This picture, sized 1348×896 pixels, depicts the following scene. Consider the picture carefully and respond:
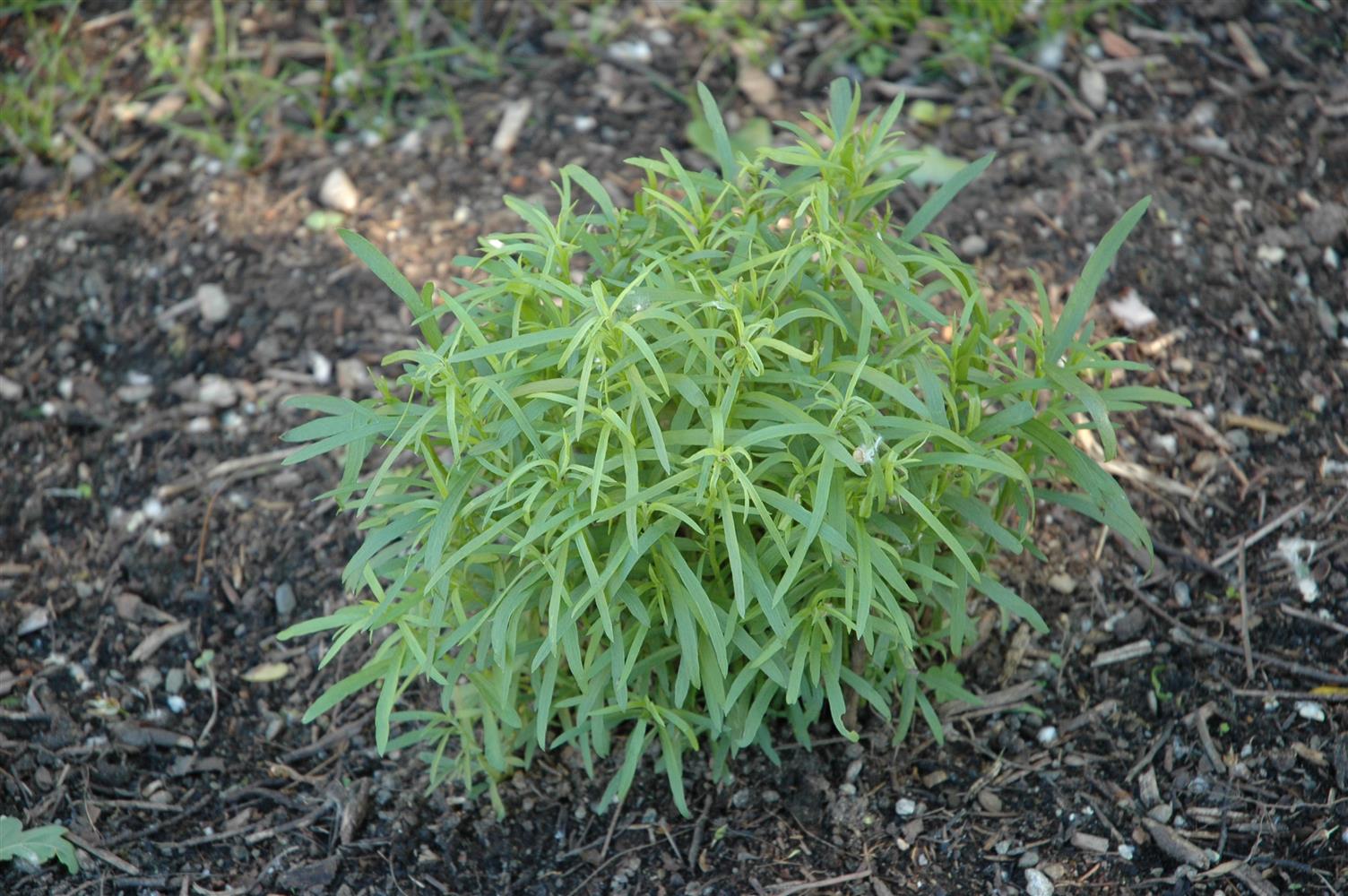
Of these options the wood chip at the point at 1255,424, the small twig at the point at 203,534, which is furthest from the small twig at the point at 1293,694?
the small twig at the point at 203,534

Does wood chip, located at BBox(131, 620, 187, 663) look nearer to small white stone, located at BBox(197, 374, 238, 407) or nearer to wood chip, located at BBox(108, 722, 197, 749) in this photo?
wood chip, located at BBox(108, 722, 197, 749)

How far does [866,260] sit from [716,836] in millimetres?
1235

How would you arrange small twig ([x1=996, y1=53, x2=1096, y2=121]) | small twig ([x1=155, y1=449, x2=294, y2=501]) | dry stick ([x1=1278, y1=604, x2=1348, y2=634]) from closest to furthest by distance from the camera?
1. dry stick ([x1=1278, y1=604, x2=1348, y2=634])
2. small twig ([x1=155, y1=449, x2=294, y2=501])
3. small twig ([x1=996, y1=53, x2=1096, y2=121])

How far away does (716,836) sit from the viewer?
2.67 m

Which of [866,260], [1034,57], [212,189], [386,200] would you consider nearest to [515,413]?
[866,260]

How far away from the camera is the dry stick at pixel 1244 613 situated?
111 inches

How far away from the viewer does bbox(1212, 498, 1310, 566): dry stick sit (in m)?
3.03

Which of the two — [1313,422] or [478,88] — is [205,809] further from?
[1313,422]

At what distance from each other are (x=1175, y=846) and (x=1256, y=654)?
53 centimetres

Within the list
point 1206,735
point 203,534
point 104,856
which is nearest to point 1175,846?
point 1206,735

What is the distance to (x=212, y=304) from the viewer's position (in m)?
3.78

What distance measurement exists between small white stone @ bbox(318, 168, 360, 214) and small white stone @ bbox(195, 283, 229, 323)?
43 centimetres

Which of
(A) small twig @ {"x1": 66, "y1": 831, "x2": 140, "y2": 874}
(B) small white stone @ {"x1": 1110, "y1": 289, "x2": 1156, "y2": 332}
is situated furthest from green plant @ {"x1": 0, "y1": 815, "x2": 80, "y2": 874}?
(B) small white stone @ {"x1": 1110, "y1": 289, "x2": 1156, "y2": 332}

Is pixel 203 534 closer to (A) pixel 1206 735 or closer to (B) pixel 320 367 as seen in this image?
(B) pixel 320 367
